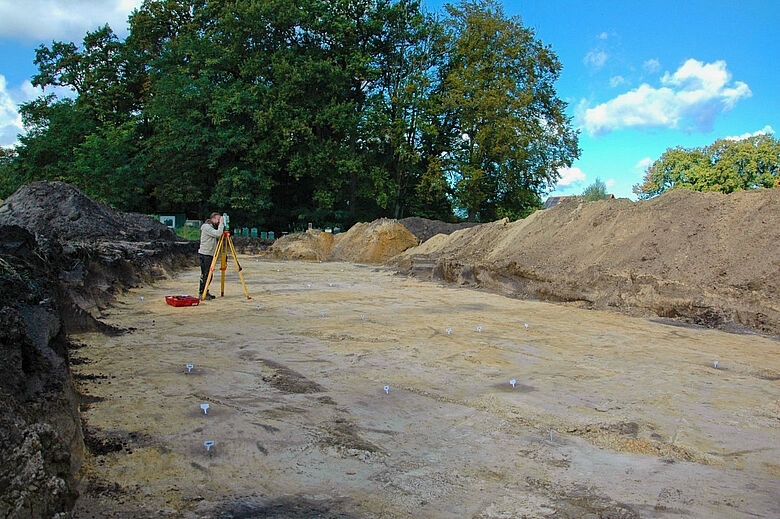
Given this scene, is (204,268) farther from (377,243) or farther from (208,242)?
(377,243)

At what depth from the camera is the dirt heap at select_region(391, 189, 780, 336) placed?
32.2 ft

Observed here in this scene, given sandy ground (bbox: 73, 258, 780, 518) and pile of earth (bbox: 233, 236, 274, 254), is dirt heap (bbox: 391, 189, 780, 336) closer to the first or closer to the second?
sandy ground (bbox: 73, 258, 780, 518)

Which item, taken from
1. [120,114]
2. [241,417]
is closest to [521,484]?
[241,417]

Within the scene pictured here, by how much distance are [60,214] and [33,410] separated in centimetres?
1601

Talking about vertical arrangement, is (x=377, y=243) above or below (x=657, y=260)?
above

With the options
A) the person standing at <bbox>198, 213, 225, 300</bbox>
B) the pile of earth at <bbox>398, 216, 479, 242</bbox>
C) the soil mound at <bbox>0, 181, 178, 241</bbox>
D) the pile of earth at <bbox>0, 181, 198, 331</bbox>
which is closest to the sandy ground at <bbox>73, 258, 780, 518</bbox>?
the pile of earth at <bbox>0, 181, 198, 331</bbox>

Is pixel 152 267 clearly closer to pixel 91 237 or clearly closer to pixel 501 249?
pixel 91 237

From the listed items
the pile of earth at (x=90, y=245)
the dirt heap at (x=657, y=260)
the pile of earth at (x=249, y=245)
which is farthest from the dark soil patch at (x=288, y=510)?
the pile of earth at (x=249, y=245)

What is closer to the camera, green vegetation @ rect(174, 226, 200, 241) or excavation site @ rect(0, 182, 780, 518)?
excavation site @ rect(0, 182, 780, 518)

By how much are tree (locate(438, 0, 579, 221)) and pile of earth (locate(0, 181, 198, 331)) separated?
1769 centimetres

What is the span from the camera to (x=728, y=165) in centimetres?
4309

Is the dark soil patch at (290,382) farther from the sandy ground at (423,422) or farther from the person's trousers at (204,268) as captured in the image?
the person's trousers at (204,268)

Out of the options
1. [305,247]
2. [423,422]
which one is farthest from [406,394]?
[305,247]

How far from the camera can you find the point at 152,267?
1557cm
